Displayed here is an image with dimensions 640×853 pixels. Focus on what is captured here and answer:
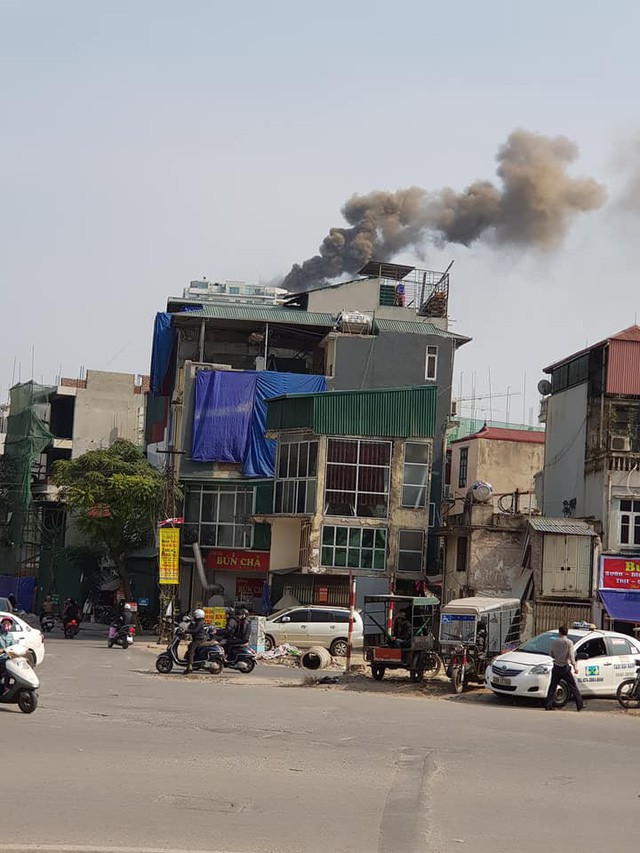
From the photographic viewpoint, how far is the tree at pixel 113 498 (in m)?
50.1

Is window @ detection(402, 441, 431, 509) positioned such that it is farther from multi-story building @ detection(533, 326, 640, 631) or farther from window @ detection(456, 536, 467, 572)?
multi-story building @ detection(533, 326, 640, 631)

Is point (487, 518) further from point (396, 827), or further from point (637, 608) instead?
point (396, 827)

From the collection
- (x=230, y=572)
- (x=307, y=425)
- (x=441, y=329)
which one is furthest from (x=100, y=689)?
(x=441, y=329)

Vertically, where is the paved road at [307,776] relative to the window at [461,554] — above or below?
below

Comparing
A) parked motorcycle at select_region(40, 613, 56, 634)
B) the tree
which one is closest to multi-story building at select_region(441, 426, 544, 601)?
the tree

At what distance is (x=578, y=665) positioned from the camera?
894 inches

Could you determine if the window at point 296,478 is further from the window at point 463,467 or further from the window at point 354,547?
the window at point 463,467

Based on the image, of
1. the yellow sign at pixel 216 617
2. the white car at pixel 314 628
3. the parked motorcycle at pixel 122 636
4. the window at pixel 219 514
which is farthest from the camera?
the window at pixel 219 514

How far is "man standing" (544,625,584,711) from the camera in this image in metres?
21.0

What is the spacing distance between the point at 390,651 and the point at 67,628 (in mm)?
18820

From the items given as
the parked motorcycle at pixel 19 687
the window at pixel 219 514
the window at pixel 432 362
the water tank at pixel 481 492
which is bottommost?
the parked motorcycle at pixel 19 687

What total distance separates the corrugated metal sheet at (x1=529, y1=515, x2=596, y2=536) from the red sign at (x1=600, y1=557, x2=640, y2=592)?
1.09 m

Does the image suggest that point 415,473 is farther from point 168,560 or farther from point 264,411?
point 168,560

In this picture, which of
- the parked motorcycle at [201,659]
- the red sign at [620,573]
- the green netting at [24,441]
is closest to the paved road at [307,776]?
the parked motorcycle at [201,659]
